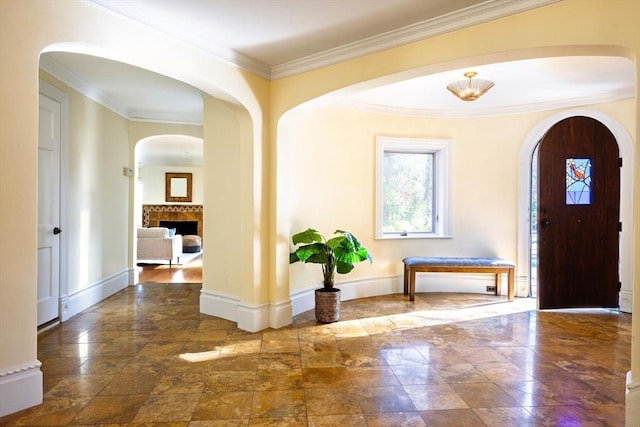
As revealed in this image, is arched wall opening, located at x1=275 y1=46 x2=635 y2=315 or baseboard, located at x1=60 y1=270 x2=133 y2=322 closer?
baseboard, located at x1=60 y1=270 x2=133 y2=322

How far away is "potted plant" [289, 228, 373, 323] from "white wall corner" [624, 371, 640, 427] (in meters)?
2.20

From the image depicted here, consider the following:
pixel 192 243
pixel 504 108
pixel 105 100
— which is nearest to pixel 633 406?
pixel 504 108

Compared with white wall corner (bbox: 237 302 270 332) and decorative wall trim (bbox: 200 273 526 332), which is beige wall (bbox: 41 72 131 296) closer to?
decorative wall trim (bbox: 200 273 526 332)

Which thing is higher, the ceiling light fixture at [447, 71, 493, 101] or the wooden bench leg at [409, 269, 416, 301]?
the ceiling light fixture at [447, 71, 493, 101]

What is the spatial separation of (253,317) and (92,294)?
7.48 ft

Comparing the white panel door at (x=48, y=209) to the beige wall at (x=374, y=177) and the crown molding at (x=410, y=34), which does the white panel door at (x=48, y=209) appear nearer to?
the crown molding at (x=410, y=34)

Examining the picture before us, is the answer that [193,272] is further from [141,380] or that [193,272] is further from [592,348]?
[592,348]

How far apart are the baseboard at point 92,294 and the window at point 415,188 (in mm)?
3663

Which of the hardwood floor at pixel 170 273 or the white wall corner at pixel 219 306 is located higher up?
the white wall corner at pixel 219 306

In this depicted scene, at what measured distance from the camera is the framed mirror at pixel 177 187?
12.2 m

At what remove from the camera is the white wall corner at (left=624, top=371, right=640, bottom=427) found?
2012 millimetres

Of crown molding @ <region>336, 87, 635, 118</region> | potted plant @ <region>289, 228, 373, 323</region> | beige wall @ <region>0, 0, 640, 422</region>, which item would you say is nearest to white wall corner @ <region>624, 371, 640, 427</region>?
beige wall @ <region>0, 0, 640, 422</region>

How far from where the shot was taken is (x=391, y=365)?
2844 millimetres

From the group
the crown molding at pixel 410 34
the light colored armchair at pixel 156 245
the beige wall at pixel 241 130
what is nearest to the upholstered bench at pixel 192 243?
the light colored armchair at pixel 156 245
